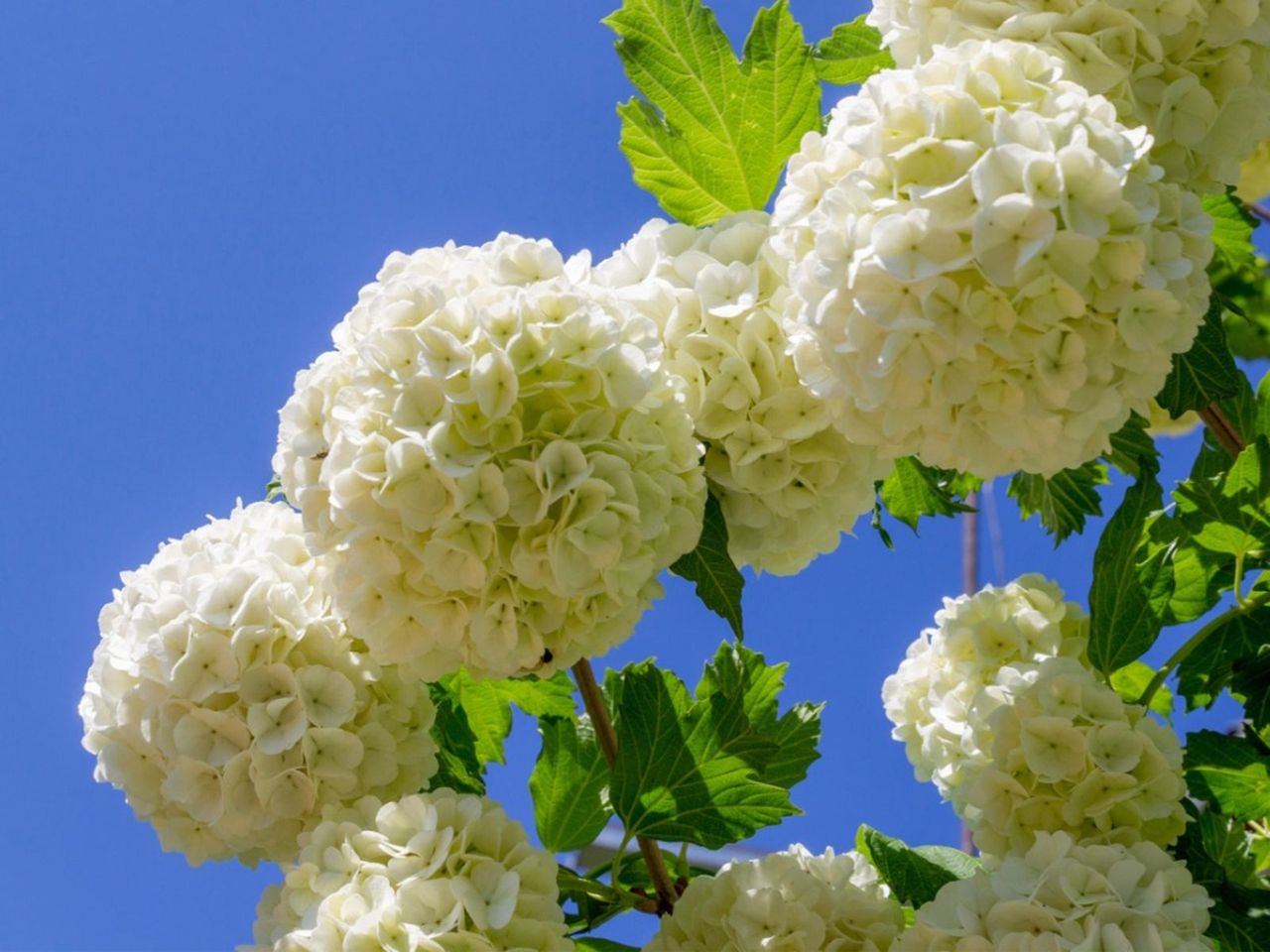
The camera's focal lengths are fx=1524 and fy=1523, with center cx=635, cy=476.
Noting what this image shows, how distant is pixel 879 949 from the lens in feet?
7.34

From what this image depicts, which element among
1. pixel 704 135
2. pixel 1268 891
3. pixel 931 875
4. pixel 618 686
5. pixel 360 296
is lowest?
pixel 1268 891

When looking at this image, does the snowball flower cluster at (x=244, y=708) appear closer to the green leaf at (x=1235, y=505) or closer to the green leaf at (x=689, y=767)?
the green leaf at (x=689, y=767)

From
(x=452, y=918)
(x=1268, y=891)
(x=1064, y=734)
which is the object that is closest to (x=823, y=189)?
(x=1064, y=734)

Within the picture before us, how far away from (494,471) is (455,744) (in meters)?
0.88

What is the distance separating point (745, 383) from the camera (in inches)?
84.9

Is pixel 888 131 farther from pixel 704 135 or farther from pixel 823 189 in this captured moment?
pixel 704 135

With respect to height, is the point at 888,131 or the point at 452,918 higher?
the point at 888,131

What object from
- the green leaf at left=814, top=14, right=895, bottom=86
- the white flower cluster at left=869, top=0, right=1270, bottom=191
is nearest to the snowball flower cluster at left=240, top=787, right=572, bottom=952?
the white flower cluster at left=869, top=0, right=1270, bottom=191

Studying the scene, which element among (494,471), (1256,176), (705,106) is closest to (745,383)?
(494,471)

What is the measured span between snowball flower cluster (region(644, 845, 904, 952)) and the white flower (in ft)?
5.95

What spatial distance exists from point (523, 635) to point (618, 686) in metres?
0.56

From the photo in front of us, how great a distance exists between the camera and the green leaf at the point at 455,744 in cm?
261

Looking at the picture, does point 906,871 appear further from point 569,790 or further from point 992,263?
point 992,263

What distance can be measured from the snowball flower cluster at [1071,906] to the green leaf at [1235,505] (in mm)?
559
